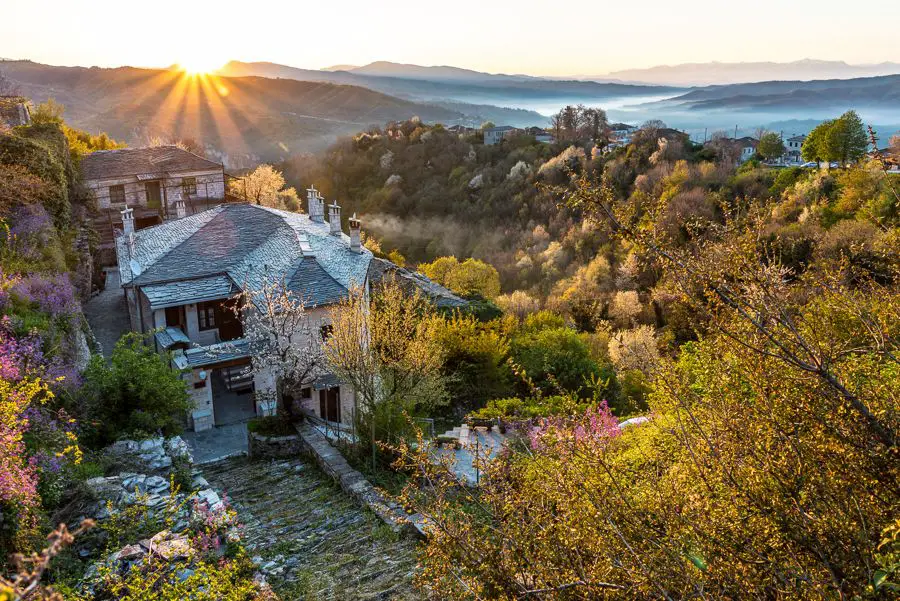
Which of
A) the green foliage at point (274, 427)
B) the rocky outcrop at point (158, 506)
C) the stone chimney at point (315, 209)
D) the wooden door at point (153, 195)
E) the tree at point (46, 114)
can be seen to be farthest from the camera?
the wooden door at point (153, 195)

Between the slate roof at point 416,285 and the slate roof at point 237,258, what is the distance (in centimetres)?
302

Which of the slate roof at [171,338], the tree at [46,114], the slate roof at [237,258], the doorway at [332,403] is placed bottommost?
the doorway at [332,403]

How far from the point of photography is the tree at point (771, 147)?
55219 mm

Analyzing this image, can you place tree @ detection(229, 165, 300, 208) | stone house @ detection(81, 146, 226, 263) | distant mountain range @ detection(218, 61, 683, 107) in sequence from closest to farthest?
stone house @ detection(81, 146, 226, 263), tree @ detection(229, 165, 300, 208), distant mountain range @ detection(218, 61, 683, 107)

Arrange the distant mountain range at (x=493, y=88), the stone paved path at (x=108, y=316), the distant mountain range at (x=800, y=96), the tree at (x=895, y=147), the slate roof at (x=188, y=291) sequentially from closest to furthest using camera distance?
the tree at (x=895, y=147), the slate roof at (x=188, y=291), the stone paved path at (x=108, y=316), the distant mountain range at (x=800, y=96), the distant mountain range at (x=493, y=88)

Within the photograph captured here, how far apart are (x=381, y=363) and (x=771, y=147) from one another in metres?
52.8

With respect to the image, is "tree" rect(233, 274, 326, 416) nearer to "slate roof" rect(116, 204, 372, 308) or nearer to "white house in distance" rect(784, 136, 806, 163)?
"slate roof" rect(116, 204, 372, 308)

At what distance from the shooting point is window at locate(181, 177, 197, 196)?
34375 mm

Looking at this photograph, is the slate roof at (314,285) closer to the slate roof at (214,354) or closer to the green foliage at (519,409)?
the slate roof at (214,354)

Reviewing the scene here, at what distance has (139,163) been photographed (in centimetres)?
3366

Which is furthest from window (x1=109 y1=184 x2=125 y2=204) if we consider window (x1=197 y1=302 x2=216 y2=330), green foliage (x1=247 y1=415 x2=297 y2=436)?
green foliage (x1=247 y1=415 x2=297 y2=436)

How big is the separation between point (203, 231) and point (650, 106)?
137 m

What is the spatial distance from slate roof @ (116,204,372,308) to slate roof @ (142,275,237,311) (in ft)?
0.09

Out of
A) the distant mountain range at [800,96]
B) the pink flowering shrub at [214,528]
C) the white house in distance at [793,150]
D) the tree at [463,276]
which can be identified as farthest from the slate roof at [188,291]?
the distant mountain range at [800,96]
